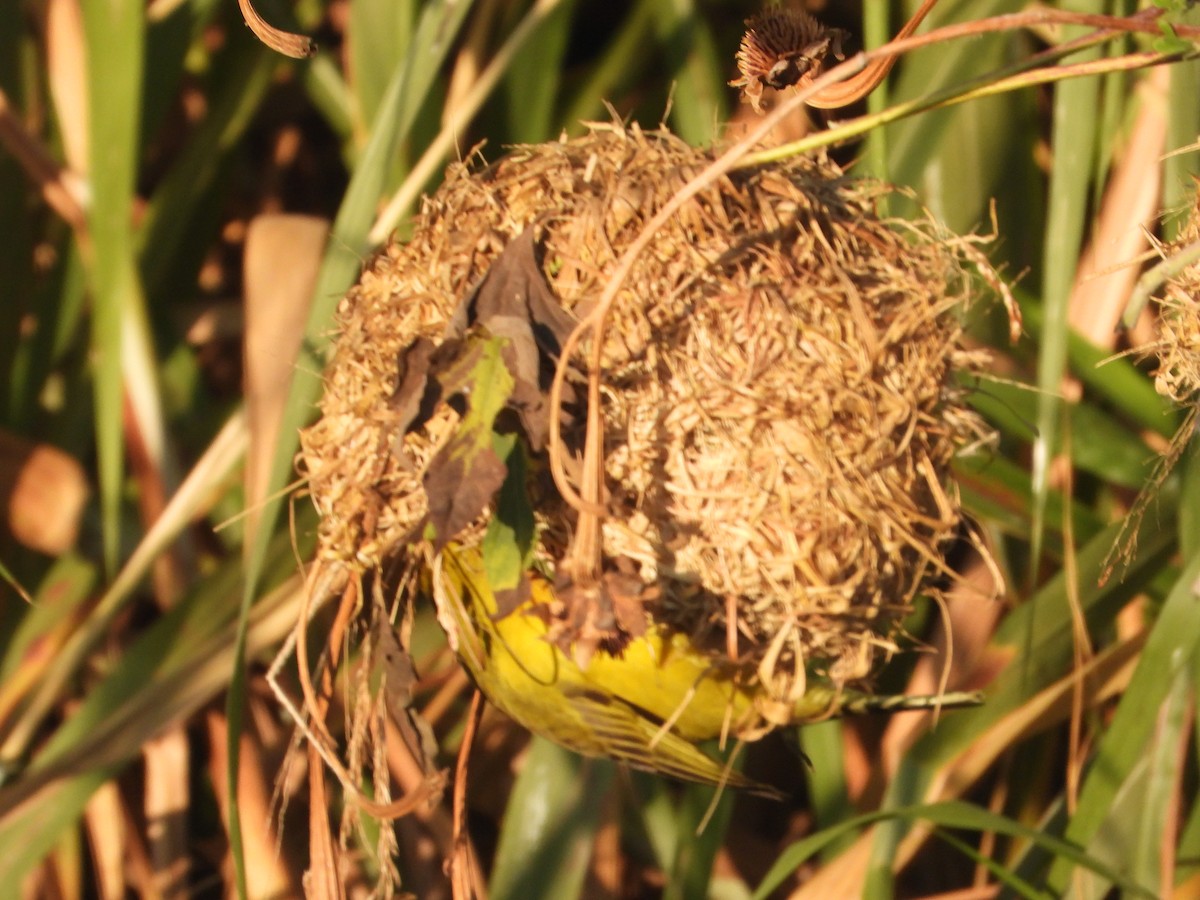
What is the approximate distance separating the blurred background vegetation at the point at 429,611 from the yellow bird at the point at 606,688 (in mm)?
141

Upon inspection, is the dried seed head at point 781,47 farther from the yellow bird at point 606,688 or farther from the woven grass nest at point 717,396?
the yellow bird at point 606,688

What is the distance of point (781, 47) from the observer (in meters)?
0.52

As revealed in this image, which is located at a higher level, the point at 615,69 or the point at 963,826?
the point at 615,69

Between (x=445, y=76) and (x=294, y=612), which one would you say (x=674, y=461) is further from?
(x=445, y=76)

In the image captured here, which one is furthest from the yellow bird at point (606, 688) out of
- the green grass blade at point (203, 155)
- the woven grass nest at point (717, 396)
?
the green grass blade at point (203, 155)

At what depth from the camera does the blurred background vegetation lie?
901mm

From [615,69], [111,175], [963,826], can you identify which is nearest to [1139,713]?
[963,826]

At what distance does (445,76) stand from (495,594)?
924 millimetres

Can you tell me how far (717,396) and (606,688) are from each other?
15 cm

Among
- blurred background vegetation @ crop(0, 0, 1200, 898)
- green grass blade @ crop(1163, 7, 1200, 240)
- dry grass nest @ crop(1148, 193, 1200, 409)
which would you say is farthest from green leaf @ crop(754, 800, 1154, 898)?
green grass blade @ crop(1163, 7, 1200, 240)

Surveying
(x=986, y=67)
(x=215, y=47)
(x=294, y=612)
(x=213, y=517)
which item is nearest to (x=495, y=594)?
(x=294, y=612)

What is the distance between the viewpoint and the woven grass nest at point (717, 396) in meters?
0.56

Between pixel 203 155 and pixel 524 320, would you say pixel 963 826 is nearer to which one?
pixel 524 320

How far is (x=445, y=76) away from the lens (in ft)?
4.44
